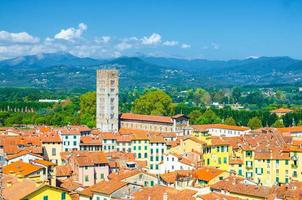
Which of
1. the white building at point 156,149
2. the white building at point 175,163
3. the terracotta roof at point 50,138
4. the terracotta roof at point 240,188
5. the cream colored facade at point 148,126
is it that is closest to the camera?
the terracotta roof at point 240,188

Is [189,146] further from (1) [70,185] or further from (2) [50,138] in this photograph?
(1) [70,185]

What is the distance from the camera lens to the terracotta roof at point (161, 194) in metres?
37.5

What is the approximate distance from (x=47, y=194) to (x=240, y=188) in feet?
47.0

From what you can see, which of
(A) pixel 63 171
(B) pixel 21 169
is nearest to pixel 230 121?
(A) pixel 63 171

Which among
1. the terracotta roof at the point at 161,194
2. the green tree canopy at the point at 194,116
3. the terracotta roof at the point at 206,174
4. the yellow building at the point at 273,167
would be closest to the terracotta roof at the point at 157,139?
the yellow building at the point at 273,167

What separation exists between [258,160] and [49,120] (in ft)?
186

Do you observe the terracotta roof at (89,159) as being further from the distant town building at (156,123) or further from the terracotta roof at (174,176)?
the distant town building at (156,123)

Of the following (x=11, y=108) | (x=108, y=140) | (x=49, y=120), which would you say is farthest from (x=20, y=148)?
(x=11, y=108)

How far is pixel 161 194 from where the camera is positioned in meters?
38.5

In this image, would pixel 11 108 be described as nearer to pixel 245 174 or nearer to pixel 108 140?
pixel 108 140

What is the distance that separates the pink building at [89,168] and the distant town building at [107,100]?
44.1m

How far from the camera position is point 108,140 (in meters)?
69.6

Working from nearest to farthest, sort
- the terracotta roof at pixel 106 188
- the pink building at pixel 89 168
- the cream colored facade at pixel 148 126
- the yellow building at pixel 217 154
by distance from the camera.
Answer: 1. the terracotta roof at pixel 106 188
2. the pink building at pixel 89 168
3. the yellow building at pixel 217 154
4. the cream colored facade at pixel 148 126

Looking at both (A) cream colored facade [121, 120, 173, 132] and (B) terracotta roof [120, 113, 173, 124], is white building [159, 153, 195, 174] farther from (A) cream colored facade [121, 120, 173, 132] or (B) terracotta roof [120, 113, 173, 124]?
(B) terracotta roof [120, 113, 173, 124]
